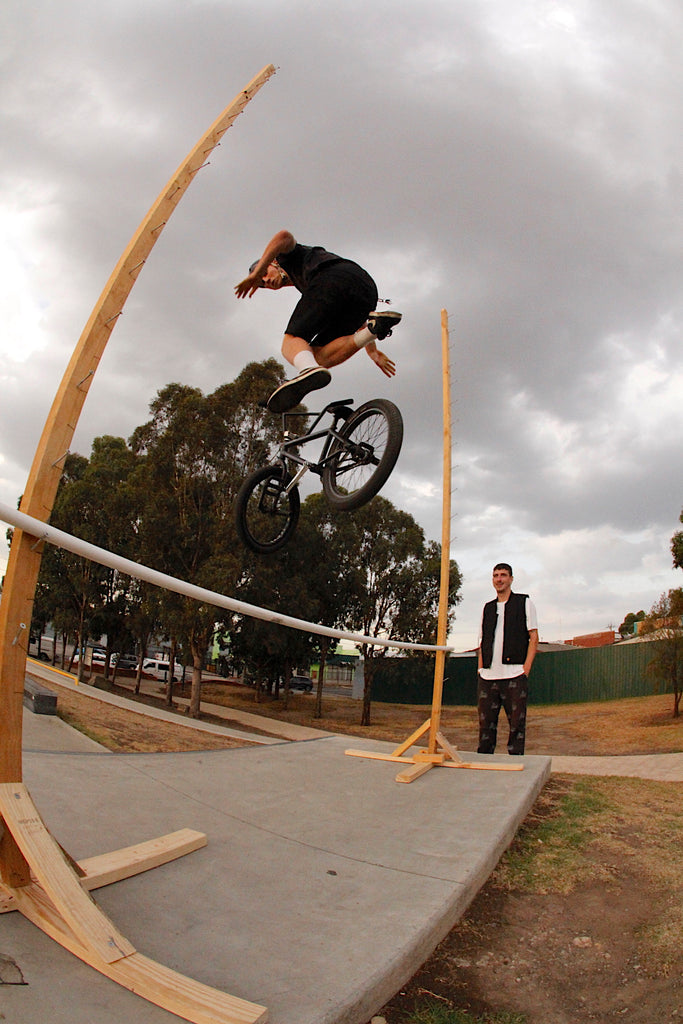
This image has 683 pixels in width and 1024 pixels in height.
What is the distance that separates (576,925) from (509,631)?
3057 millimetres

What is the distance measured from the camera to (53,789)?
12.3ft

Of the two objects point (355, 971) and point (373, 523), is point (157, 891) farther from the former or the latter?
point (373, 523)

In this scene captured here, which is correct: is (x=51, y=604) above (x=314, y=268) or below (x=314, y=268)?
below

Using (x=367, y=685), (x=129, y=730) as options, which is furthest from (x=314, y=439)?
(x=367, y=685)

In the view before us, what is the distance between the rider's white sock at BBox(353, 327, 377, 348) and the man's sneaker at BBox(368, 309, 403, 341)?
0.17ft

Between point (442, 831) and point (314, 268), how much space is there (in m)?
3.60

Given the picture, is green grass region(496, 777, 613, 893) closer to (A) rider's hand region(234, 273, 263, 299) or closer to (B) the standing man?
(B) the standing man

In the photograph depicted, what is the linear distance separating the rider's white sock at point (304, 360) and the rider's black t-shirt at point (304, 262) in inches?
18.1

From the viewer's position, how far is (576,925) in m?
3.15

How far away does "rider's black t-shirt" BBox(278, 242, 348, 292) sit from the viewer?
13.4 feet

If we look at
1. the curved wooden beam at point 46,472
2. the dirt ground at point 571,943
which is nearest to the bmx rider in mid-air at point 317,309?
the curved wooden beam at point 46,472

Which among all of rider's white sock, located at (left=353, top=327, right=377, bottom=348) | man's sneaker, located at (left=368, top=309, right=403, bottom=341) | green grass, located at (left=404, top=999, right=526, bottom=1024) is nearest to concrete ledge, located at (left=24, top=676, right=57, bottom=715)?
rider's white sock, located at (left=353, top=327, right=377, bottom=348)

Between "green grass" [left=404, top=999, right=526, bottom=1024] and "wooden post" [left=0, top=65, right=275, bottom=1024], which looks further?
"green grass" [left=404, top=999, right=526, bottom=1024]

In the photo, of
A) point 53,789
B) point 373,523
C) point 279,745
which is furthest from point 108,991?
point 373,523
